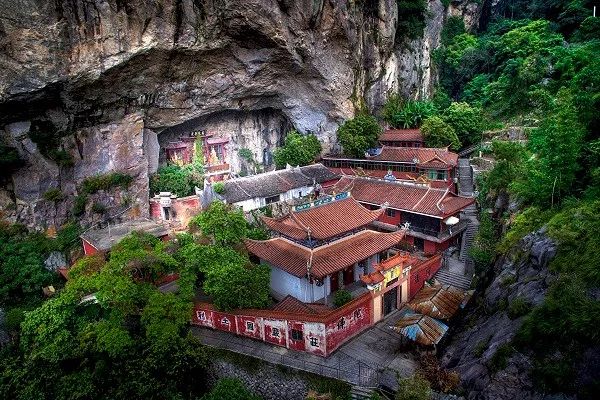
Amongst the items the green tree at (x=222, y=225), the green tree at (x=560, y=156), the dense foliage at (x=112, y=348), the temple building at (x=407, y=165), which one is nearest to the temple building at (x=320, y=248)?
the green tree at (x=222, y=225)

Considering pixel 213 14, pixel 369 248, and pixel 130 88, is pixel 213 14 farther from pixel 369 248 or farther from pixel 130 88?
pixel 369 248

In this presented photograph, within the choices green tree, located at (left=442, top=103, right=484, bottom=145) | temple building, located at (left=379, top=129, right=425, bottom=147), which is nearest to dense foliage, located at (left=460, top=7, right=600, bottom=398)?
green tree, located at (left=442, top=103, right=484, bottom=145)

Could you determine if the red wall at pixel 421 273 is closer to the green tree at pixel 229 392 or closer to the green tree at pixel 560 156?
the green tree at pixel 560 156

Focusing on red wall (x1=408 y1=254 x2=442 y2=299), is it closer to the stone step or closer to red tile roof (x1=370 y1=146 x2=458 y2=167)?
the stone step

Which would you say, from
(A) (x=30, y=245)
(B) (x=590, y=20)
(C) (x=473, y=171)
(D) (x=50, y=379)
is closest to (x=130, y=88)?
(A) (x=30, y=245)

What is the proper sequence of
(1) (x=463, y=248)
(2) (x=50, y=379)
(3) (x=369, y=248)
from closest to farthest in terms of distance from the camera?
1. (2) (x=50, y=379)
2. (3) (x=369, y=248)
3. (1) (x=463, y=248)

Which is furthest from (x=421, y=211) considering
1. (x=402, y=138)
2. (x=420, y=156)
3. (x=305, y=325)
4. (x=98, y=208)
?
(x=98, y=208)

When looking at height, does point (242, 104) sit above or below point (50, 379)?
above
